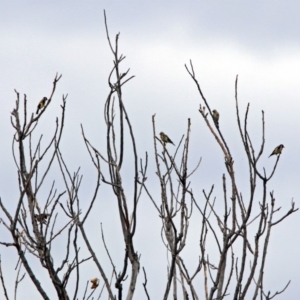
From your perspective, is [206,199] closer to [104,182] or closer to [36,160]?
[104,182]

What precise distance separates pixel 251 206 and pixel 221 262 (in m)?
0.46

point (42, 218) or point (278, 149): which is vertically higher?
point (278, 149)

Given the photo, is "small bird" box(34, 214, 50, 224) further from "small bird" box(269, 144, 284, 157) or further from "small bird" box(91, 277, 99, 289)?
"small bird" box(269, 144, 284, 157)

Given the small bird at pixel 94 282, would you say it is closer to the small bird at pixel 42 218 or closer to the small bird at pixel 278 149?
the small bird at pixel 42 218

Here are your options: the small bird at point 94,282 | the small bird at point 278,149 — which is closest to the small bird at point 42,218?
the small bird at point 94,282

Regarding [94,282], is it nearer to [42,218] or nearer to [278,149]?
[42,218]

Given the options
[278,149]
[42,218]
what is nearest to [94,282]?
[42,218]

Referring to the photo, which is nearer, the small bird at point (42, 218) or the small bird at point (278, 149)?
the small bird at point (42, 218)

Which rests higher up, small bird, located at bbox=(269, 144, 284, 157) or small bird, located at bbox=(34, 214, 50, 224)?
small bird, located at bbox=(269, 144, 284, 157)

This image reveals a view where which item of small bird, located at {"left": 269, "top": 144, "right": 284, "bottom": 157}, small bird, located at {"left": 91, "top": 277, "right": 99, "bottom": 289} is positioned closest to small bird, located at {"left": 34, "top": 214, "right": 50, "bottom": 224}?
small bird, located at {"left": 91, "top": 277, "right": 99, "bottom": 289}

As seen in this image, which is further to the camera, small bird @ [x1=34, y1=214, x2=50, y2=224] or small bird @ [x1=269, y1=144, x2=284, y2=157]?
small bird @ [x1=269, y1=144, x2=284, y2=157]

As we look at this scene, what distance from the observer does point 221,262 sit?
4660mm

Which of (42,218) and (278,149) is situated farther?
(278,149)

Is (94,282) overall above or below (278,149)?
below
